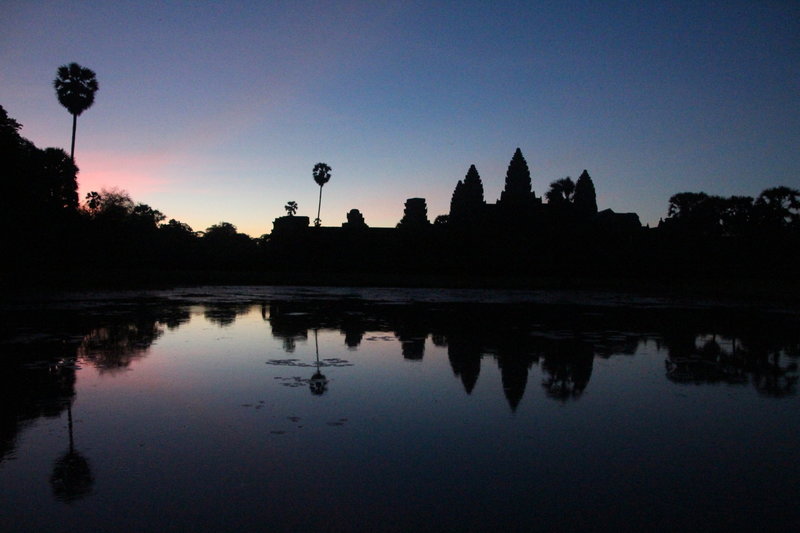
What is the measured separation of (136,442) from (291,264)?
51.7 m

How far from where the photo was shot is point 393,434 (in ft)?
21.3

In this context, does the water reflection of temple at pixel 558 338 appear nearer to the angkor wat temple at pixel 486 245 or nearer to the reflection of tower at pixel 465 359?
the reflection of tower at pixel 465 359

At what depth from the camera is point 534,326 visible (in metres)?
17.5

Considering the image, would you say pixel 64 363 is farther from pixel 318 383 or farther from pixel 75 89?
pixel 75 89

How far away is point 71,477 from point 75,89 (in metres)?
50.7

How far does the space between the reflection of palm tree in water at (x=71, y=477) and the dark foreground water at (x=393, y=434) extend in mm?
23

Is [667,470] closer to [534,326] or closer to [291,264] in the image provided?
[534,326]

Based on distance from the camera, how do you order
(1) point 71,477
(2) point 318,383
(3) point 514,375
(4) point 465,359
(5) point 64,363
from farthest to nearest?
1. (4) point 465,359
2. (5) point 64,363
3. (3) point 514,375
4. (2) point 318,383
5. (1) point 71,477

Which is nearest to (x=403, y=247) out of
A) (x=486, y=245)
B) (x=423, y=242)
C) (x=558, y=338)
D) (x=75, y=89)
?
(x=423, y=242)

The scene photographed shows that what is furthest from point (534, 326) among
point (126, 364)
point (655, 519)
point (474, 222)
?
point (474, 222)

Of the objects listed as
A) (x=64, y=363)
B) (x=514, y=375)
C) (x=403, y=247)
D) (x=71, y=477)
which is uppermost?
(x=403, y=247)

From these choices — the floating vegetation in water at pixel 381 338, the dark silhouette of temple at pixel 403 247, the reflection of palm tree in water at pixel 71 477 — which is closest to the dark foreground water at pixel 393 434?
the reflection of palm tree in water at pixel 71 477

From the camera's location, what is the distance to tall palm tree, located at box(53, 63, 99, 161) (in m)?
46.1

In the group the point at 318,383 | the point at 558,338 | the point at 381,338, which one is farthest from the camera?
the point at 558,338
